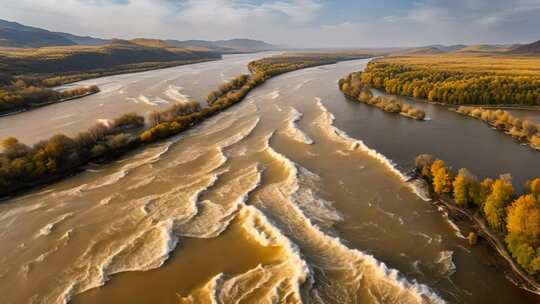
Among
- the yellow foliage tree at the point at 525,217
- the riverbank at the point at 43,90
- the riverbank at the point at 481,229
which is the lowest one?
the riverbank at the point at 43,90

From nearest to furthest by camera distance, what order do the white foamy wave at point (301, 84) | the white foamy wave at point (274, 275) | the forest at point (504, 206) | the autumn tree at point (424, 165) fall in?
1. the white foamy wave at point (274, 275)
2. the forest at point (504, 206)
3. the autumn tree at point (424, 165)
4. the white foamy wave at point (301, 84)

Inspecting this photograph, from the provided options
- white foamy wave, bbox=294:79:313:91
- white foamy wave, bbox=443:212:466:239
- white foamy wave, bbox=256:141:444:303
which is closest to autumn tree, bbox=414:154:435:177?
white foamy wave, bbox=443:212:466:239

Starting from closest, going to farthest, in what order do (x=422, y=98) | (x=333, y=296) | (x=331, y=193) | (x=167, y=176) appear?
(x=333, y=296)
(x=331, y=193)
(x=167, y=176)
(x=422, y=98)

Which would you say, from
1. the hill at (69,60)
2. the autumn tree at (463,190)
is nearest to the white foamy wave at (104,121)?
the autumn tree at (463,190)

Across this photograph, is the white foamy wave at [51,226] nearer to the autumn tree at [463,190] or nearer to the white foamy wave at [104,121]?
the white foamy wave at [104,121]

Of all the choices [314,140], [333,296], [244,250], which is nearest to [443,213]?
[333,296]

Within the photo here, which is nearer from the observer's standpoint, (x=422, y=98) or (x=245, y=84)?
(x=422, y=98)

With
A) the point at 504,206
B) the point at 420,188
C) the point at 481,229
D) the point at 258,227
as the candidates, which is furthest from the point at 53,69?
the point at 504,206

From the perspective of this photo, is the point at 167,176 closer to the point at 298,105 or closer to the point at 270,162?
the point at 270,162
